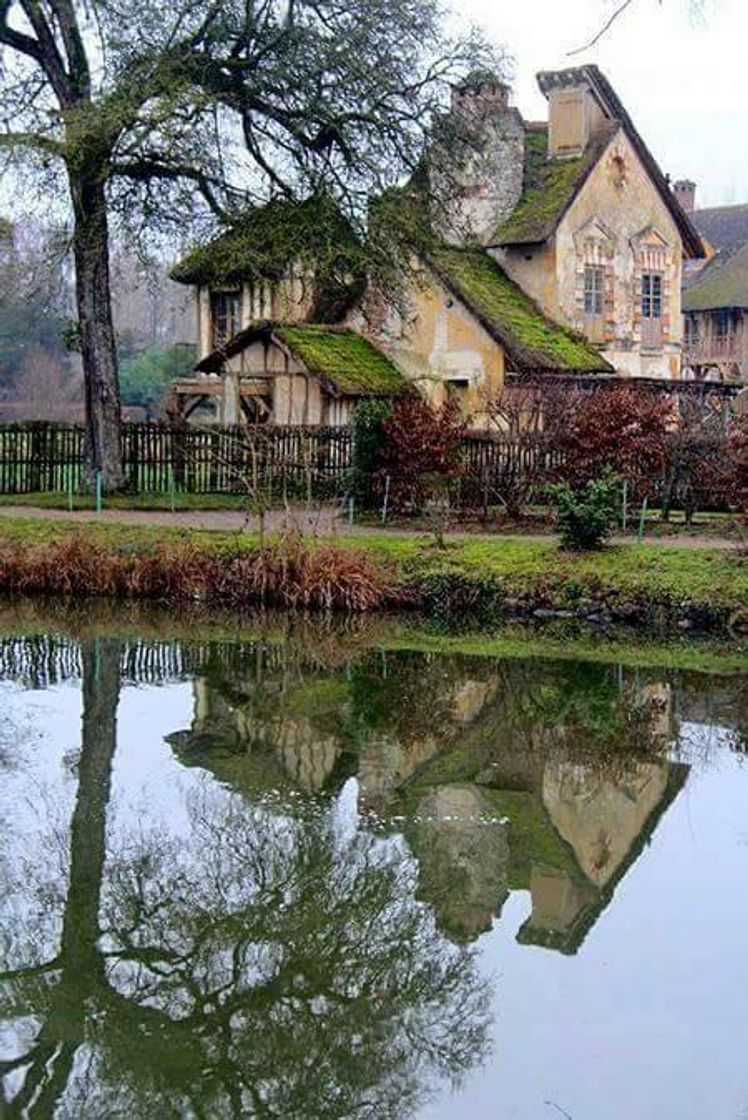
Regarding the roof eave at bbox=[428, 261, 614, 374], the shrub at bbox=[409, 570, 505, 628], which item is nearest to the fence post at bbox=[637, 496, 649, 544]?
the shrub at bbox=[409, 570, 505, 628]

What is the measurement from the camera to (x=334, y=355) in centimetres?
3109

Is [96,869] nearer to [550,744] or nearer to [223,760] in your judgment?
[223,760]

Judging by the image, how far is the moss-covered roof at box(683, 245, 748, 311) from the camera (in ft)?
161

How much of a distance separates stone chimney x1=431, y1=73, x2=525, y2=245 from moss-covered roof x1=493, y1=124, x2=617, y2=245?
356 millimetres

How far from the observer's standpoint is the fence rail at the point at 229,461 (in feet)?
81.3

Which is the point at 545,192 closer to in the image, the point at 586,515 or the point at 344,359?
the point at 344,359

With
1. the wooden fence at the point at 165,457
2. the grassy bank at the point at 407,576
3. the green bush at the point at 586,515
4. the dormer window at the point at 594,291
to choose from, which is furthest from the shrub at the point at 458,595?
the dormer window at the point at 594,291

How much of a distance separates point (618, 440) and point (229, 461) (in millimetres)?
8264

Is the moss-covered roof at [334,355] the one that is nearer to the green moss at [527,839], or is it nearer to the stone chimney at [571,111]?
the stone chimney at [571,111]

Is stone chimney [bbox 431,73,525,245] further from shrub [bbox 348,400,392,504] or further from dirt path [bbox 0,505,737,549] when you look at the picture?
dirt path [bbox 0,505,737,549]

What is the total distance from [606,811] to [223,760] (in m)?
3.45

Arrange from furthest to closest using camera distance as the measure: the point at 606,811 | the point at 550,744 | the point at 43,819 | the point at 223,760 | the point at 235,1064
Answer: the point at 550,744, the point at 223,760, the point at 606,811, the point at 43,819, the point at 235,1064

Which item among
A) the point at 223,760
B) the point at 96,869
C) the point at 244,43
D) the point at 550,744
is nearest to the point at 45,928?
the point at 96,869

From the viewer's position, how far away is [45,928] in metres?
8.39
